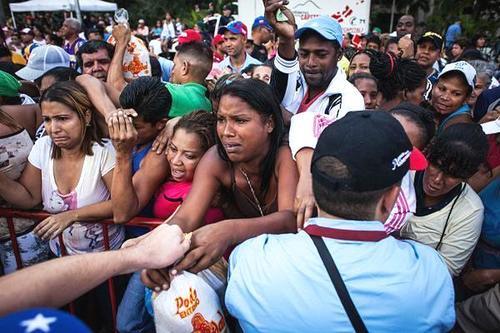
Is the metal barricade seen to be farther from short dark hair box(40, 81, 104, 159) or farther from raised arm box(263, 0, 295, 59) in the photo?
raised arm box(263, 0, 295, 59)

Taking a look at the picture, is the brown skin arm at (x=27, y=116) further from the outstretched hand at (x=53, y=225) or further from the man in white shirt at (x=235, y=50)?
the man in white shirt at (x=235, y=50)

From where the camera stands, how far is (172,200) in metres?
2.54

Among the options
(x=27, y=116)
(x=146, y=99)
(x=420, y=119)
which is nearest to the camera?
(x=146, y=99)

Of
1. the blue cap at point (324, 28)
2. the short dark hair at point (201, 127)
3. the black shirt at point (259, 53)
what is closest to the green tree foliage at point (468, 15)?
the black shirt at point (259, 53)

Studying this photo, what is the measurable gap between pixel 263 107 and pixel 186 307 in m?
1.21

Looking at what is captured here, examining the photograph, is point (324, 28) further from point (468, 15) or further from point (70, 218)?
point (468, 15)

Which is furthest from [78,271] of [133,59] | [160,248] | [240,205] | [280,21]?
[133,59]

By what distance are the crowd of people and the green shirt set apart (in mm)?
20

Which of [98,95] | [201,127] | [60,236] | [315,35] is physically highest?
[315,35]

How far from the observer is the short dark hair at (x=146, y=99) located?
275cm

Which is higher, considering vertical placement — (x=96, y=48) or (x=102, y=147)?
(x=96, y=48)

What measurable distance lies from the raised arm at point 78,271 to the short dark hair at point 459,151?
1.73 m

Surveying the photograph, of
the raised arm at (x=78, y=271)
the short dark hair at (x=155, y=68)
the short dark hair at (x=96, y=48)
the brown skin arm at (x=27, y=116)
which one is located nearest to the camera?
the raised arm at (x=78, y=271)

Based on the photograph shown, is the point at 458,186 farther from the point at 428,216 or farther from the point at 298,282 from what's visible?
the point at 298,282
